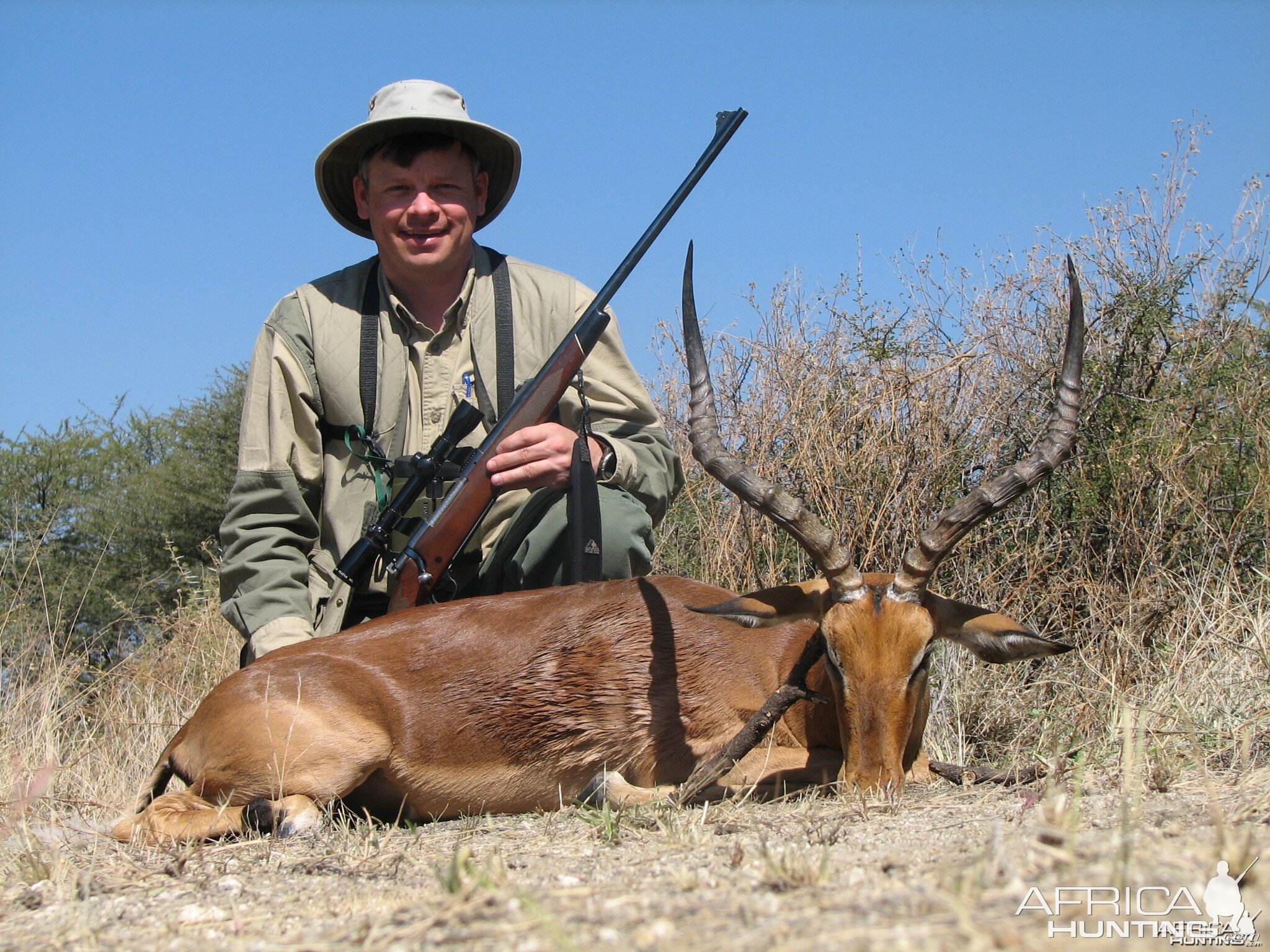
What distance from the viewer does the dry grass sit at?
231cm

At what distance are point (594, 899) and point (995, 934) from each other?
849 millimetres

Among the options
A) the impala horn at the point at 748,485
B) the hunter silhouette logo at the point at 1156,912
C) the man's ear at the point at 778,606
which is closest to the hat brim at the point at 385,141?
the impala horn at the point at 748,485

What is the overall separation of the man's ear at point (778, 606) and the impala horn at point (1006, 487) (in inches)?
14.8

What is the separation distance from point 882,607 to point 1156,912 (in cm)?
211

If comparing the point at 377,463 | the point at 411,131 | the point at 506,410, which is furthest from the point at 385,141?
the point at 377,463

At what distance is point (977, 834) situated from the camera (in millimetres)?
3061

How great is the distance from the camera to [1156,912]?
7.12ft

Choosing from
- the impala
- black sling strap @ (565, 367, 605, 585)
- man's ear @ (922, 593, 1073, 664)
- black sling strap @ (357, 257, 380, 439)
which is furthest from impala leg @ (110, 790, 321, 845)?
man's ear @ (922, 593, 1073, 664)

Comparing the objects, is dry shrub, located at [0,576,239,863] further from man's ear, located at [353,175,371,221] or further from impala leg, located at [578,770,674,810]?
man's ear, located at [353,175,371,221]

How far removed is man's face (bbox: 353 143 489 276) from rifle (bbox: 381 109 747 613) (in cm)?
77

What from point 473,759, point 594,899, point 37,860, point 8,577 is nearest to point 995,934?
point 594,899

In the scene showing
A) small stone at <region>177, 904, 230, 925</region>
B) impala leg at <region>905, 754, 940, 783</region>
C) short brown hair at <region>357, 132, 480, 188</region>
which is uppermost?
short brown hair at <region>357, 132, 480, 188</region>

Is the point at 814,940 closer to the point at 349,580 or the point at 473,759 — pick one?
the point at 473,759

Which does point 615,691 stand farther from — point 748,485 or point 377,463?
point 377,463
